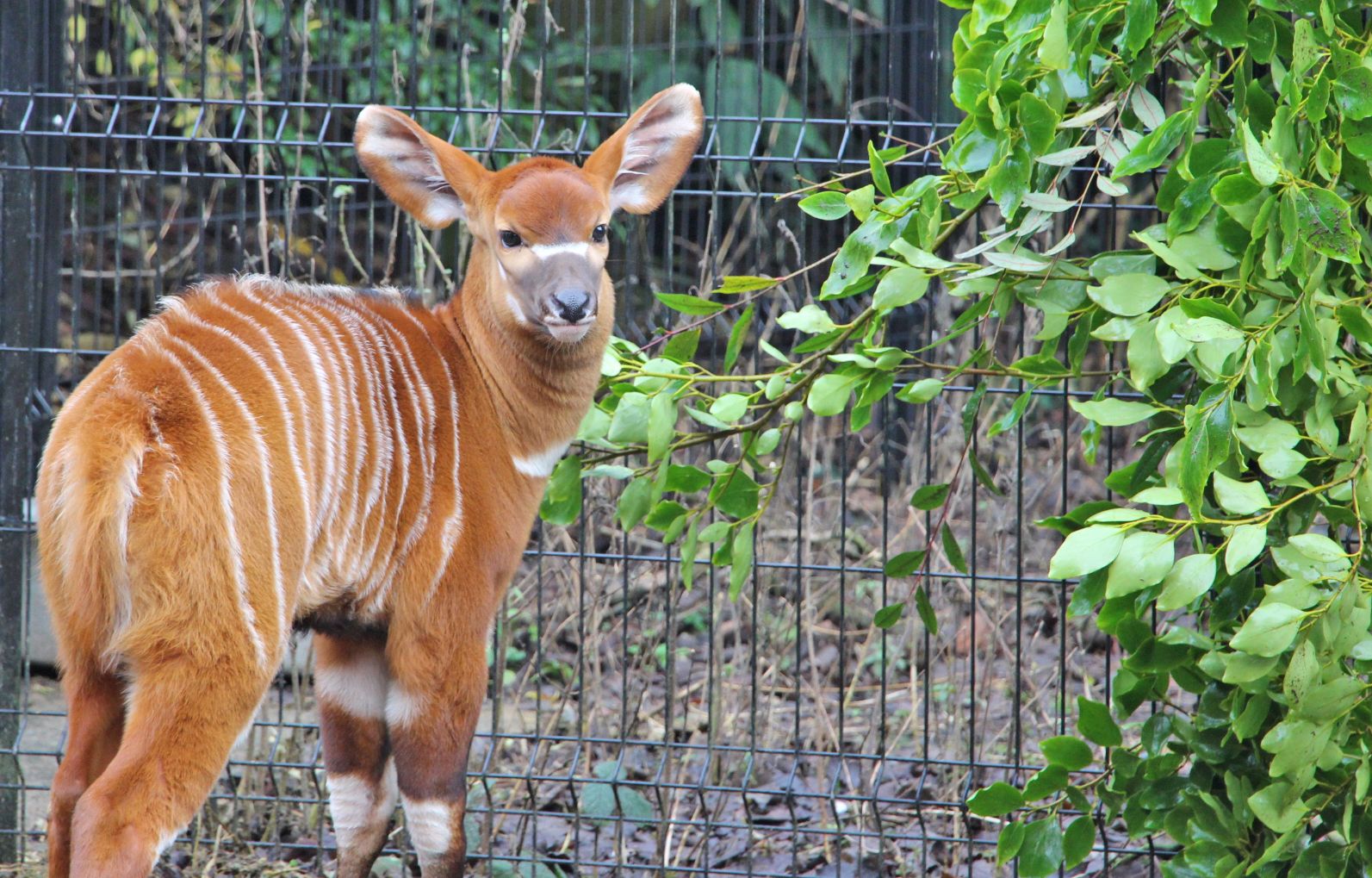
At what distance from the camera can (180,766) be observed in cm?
297

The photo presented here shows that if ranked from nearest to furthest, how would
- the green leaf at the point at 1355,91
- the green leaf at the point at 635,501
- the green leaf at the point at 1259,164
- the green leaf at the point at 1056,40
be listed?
the green leaf at the point at 1259,164
the green leaf at the point at 1355,91
the green leaf at the point at 1056,40
the green leaf at the point at 635,501

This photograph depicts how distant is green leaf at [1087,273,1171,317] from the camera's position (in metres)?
2.80

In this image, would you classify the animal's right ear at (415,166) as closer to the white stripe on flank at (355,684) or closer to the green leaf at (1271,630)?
the white stripe on flank at (355,684)

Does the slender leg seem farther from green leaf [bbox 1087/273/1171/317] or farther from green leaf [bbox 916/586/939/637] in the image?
green leaf [bbox 1087/273/1171/317]

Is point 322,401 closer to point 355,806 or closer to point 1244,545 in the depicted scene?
point 355,806

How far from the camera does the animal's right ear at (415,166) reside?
3834mm

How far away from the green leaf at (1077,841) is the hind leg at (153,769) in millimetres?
1807

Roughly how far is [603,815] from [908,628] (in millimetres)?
1390

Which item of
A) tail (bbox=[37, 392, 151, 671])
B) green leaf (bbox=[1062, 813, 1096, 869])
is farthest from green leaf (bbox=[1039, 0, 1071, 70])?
tail (bbox=[37, 392, 151, 671])

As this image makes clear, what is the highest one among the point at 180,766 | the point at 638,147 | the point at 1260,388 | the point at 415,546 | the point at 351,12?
the point at 351,12

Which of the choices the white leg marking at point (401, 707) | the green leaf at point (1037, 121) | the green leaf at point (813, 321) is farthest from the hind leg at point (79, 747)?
the green leaf at point (1037, 121)

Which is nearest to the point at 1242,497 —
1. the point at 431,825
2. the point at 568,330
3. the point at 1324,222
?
the point at 1324,222

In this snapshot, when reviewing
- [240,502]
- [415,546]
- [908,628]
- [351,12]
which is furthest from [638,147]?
[351,12]

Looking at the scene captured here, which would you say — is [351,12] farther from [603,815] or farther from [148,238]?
[603,815]
